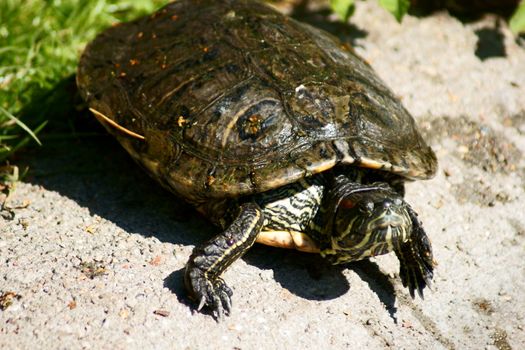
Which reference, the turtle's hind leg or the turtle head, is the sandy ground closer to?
the turtle's hind leg

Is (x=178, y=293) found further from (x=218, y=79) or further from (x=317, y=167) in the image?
(x=218, y=79)

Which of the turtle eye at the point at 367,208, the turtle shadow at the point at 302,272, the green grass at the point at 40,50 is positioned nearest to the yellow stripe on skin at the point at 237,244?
the turtle shadow at the point at 302,272

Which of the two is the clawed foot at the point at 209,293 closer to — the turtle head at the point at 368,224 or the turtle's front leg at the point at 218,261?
the turtle's front leg at the point at 218,261

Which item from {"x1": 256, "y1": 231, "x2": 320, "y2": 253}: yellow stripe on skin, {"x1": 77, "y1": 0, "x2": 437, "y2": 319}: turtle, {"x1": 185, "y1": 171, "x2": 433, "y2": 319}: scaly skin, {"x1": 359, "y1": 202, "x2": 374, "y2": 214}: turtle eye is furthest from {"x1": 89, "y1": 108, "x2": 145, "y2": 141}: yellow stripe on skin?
{"x1": 359, "y1": 202, "x2": 374, "y2": 214}: turtle eye

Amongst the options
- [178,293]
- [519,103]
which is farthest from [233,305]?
[519,103]

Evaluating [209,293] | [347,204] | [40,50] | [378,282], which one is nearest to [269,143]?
[347,204]

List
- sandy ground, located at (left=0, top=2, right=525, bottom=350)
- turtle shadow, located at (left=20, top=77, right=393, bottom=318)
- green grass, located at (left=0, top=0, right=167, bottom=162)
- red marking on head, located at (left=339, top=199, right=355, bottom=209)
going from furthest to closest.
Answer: green grass, located at (left=0, top=0, right=167, bottom=162)
turtle shadow, located at (left=20, top=77, right=393, bottom=318)
red marking on head, located at (left=339, top=199, right=355, bottom=209)
sandy ground, located at (left=0, top=2, right=525, bottom=350)
